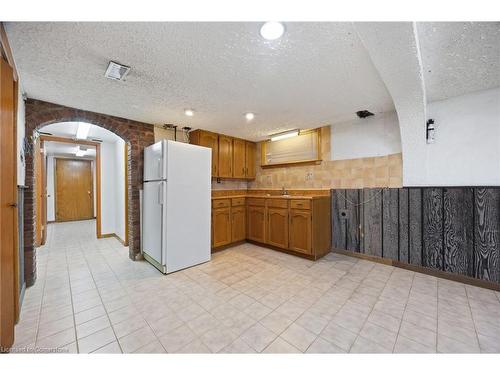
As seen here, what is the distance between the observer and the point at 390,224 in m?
2.88

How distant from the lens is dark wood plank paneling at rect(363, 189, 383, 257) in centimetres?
297

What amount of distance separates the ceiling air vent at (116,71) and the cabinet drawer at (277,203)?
2554mm

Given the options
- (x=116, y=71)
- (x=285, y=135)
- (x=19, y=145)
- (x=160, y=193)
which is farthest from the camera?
(x=285, y=135)

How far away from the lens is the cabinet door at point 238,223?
12.3 feet

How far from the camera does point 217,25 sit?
1.29m

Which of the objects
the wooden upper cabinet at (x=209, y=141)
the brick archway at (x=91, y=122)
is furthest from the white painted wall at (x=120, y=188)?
the wooden upper cabinet at (x=209, y=141)

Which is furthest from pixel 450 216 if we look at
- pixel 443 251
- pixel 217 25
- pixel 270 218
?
pixel 217 25

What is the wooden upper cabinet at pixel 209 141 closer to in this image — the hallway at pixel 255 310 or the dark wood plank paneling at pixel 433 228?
the hallway at pixel 255 310

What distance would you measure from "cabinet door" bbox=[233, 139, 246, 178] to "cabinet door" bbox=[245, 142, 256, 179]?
0.21ft

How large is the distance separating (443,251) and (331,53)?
2612 millimetres

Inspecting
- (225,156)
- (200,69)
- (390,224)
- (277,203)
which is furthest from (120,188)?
(390,224)

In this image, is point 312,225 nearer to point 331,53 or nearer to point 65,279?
point 331,53

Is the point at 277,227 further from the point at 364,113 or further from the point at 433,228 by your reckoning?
the point at 364,113

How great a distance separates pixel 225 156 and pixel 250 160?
70 cm
